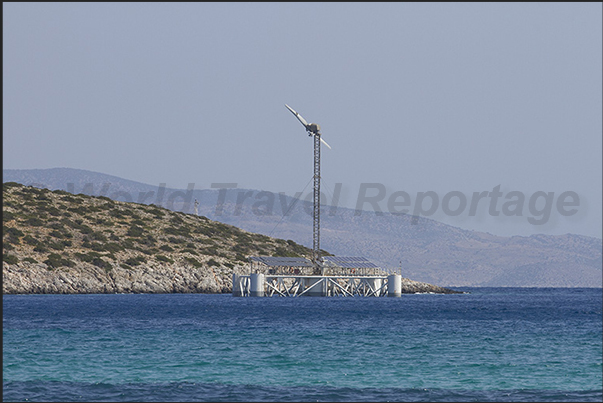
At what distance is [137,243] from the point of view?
170 meters

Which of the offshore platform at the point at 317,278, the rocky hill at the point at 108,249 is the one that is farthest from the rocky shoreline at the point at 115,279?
the offshore platform at the point at 317,278

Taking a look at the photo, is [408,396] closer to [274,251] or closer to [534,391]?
[534,391]

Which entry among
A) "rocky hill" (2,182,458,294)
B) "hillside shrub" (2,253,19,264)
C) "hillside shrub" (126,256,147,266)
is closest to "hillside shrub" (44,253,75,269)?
"rocky hill" (2,182,458,294)

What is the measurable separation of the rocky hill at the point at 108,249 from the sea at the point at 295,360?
214ft

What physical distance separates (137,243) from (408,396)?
139 metres

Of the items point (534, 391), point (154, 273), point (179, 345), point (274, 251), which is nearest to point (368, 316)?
point (179, 345)

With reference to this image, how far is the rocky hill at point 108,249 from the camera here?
14512cm

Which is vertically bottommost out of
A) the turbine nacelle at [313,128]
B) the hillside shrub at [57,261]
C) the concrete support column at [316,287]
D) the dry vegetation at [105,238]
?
the concrete support column at [316,287]

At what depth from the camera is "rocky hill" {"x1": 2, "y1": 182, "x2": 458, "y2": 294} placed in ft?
476

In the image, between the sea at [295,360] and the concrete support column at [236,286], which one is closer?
the sea at [295,360]

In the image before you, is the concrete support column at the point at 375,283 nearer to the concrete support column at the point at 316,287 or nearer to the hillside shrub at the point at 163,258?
the concrete support column at the point at 316,287

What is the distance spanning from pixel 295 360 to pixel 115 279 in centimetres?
10849

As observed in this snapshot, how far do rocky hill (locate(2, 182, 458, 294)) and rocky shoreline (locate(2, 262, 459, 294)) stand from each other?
17cm

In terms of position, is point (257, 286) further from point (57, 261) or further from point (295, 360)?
point (295, 360)
